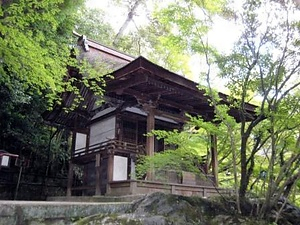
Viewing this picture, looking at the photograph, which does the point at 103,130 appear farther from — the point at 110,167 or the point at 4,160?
the point at 4,160

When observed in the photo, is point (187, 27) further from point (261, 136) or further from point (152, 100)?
point (152, 100)

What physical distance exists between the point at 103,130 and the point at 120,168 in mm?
1641

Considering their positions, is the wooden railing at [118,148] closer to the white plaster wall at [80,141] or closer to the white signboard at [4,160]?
the white plaster wall at [80,141]

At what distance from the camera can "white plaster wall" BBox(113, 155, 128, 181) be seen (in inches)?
373

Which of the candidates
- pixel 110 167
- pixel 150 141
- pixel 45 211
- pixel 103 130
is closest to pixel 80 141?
pixel 103 130

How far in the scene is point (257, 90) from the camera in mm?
5637

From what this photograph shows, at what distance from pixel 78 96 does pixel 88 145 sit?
210cm

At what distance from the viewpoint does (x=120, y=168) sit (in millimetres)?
9633

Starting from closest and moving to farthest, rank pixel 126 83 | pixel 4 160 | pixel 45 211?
pixel 45 211 → pixel 126 83 → pixel 4 160

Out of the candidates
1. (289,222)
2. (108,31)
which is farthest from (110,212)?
(108,31)

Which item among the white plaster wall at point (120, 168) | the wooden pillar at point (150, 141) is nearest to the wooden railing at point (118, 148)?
the white plaster wall at point (120, 168)

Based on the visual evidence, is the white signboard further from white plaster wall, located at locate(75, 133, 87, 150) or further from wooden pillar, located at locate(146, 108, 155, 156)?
wooden pillar, located at locate(146, 108, 155, 156)

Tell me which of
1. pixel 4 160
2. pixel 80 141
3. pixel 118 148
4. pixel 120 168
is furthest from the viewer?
pixel 80 141

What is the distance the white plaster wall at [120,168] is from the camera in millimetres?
9484
